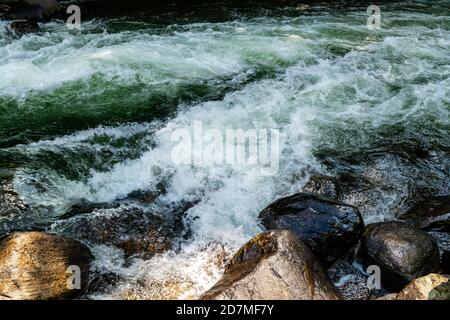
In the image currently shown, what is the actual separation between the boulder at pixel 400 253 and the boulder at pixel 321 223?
232 millimetres

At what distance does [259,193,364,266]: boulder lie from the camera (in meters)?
5.13

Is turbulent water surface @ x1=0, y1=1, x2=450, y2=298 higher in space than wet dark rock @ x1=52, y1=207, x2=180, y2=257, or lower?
higher

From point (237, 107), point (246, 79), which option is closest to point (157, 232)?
point (237, 107)

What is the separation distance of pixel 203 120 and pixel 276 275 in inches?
145

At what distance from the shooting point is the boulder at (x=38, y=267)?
14.3 ft

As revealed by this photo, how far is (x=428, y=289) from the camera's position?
4.28 meters

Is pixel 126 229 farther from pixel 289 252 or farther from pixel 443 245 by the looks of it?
pixel 443 245

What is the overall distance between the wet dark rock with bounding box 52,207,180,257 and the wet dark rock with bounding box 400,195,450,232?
2.99m

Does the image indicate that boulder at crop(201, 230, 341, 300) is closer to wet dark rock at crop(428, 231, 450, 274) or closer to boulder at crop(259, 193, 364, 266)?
boulder at crop(259, 193, 364, 266)

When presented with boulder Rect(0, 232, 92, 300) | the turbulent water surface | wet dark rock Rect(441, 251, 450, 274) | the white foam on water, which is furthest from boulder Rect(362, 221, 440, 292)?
the white foam on water

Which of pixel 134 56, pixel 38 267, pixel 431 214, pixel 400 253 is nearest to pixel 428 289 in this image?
pixel 400 253

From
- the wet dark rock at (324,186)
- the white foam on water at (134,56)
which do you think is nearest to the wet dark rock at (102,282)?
the wet dark rock at (324,186)

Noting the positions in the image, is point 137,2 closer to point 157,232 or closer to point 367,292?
point 157,232

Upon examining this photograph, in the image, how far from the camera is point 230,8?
1209cm
